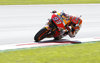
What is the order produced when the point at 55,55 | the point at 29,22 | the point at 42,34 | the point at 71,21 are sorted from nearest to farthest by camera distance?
the point at 55,55 < the point at 42,34 < the point at 71,21 < the point at 29,22

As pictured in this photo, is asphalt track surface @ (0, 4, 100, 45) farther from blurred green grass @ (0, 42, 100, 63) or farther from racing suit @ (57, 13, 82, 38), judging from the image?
blurred green grass @ (0, 42, 100, 63)

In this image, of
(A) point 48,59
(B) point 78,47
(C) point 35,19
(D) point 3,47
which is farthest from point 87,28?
(A) point 48,59

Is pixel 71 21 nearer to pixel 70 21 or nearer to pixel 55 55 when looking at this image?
pixel 70 21

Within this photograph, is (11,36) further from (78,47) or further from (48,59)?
(48,59)

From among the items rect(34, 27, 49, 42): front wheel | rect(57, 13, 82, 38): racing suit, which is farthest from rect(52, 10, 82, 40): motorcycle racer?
rect(34, 27, 49, 42): front wheel

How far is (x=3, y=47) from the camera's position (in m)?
9.21

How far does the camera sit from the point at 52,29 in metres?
10.1

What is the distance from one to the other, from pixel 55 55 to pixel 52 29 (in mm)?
2343

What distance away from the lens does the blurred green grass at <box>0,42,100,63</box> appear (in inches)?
287

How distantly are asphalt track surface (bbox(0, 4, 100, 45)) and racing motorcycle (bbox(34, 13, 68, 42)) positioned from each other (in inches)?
28.3

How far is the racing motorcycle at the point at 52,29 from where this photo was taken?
393 inches

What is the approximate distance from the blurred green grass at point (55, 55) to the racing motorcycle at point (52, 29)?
44.3 inches

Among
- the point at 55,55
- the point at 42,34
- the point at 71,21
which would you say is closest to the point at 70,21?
the point at 71,21

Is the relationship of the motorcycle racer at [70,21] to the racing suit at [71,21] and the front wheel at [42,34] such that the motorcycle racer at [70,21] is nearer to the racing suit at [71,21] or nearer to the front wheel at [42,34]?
the racing suit at [71,21]
